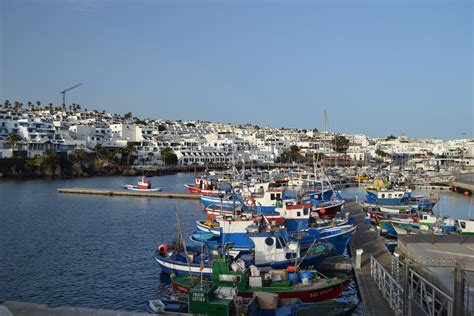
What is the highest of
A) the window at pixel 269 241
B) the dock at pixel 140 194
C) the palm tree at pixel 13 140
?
the palm tree at pixel 13 140

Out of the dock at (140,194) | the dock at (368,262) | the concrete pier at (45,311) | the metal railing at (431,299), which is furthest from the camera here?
the dock at (140,194)

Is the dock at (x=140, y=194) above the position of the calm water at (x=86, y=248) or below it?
above

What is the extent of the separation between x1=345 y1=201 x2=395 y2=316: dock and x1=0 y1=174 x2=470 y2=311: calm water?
6.16m

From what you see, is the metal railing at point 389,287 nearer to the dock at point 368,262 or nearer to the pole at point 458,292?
the dock at point 368,262

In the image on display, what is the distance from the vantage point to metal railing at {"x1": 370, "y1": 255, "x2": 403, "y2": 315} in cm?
979

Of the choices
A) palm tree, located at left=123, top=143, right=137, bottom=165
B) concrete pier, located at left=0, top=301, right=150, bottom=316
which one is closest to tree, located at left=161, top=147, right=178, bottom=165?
palm tree, located at left=123, top=143, right=137, bottom=165

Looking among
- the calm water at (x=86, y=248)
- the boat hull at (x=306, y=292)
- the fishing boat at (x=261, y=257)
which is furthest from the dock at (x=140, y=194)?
the boat hull at (x=306, y=292)

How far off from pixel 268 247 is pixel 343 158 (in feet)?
300

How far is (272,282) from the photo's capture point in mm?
12508

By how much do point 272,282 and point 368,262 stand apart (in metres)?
5.14

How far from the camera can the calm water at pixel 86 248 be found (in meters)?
15.1

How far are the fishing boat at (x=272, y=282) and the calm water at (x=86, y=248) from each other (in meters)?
3.04

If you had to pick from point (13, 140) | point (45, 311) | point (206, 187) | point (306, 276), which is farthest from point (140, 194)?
point (13, 140)

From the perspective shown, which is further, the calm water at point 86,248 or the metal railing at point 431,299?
the calm water at point 86,248
